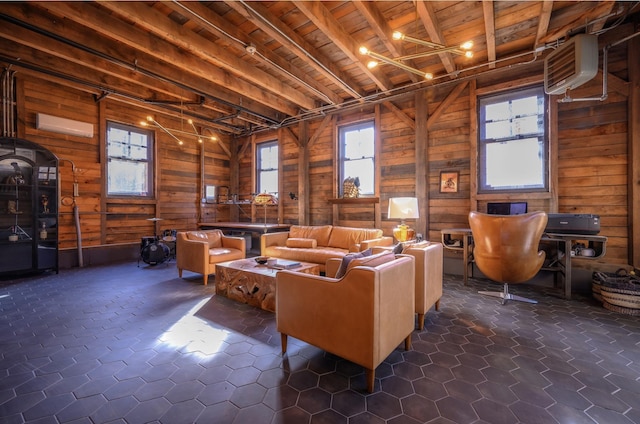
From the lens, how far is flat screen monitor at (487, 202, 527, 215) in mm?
3963

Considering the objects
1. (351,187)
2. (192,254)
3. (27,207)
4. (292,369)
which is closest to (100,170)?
(27,207)

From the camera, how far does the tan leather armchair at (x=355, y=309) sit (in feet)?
5.70

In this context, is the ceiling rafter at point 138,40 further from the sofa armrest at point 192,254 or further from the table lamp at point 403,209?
the table lamp at point 403,209

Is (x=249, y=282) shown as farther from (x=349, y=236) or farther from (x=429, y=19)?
(x=429, y=19)

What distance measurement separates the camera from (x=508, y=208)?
4.05 m

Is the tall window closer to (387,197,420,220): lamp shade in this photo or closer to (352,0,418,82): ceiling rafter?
(387,197,420,220): lamp shade

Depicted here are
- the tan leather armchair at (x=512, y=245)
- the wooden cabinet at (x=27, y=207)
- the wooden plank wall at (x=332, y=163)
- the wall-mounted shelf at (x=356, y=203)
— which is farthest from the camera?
the wall-mounted shelf at (x=356, y=203)

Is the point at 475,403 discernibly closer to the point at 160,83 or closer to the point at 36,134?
the point at 160,83

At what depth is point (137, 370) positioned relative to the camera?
200 centimetres

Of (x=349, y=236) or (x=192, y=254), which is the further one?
(x=349, y=236)

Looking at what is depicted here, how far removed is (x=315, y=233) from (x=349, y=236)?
2.43 ft

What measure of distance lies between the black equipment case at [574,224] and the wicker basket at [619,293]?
62cm

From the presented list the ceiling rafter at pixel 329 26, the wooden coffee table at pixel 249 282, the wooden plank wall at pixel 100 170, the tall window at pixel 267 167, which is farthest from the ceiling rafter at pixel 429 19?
the wooden plank wall at pixel 100 170

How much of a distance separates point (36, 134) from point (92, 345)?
16.1ft
